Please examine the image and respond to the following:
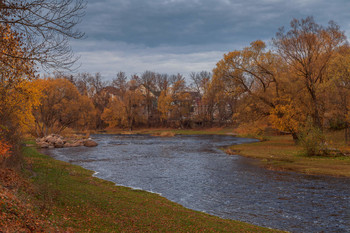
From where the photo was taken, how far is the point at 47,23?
1029cm

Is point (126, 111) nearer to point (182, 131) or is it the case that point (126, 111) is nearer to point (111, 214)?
point (182, 131)

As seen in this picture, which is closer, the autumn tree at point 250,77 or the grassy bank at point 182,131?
the autumn tree at point 250,77

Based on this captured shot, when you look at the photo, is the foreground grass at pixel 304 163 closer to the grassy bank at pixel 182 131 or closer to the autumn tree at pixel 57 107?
the autumn tree at pixel 57 107

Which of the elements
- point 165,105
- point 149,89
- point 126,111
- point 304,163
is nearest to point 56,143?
point 304,163

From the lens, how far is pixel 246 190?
20234 mm

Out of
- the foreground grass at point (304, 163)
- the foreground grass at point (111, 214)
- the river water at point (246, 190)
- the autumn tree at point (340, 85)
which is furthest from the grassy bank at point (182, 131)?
the foreground grass at point (111, 214)

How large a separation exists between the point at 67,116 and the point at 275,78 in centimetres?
4471

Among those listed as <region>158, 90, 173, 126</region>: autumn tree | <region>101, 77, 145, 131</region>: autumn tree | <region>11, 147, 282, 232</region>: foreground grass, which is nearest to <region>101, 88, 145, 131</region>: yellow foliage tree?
<region>101, 77, 145, 131</region>: autumn tree

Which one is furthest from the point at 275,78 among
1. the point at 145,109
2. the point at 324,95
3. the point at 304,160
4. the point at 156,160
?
the point at 145,109

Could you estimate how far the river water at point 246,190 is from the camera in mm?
14742

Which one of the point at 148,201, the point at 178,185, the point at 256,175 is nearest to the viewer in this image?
the point at 148,201

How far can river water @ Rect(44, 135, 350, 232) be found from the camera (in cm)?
1474

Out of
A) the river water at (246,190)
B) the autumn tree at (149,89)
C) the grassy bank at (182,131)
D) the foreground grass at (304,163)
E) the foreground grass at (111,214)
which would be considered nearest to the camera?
the foreground grass at (111,214)

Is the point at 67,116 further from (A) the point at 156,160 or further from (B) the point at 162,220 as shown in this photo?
(B) the point at 162,220
